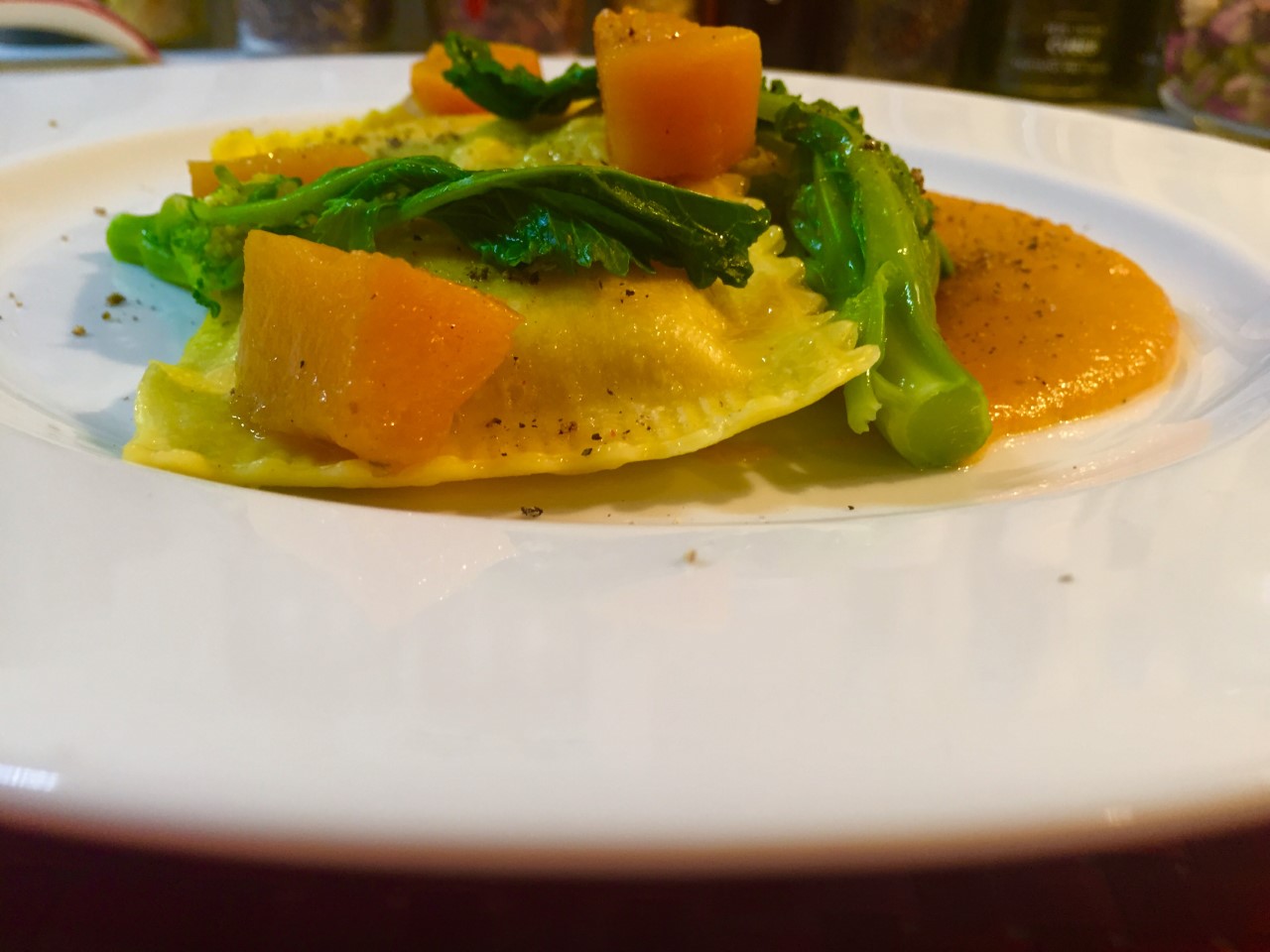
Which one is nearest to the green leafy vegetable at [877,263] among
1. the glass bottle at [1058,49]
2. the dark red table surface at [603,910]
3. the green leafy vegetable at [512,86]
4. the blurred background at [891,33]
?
the green leafy vegetable at [512,86]

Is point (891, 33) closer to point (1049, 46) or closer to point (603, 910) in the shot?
point (1049, 46)

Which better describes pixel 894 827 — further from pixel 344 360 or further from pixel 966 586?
pixel 344 360

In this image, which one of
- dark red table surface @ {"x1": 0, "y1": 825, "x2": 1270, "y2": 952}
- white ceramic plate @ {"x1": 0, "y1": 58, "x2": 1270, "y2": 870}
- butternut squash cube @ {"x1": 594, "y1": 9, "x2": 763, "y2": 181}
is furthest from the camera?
butternut squash cube @ {"x1": 594, "y1": 9, "x2": 763, "y2": 181}

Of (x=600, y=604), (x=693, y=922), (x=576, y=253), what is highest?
(x=576, y=253)

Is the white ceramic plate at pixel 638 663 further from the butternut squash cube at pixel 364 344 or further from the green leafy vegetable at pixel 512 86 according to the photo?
the green leafy vegetable at pixel 512 86

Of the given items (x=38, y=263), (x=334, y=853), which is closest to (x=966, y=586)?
(x=334, y=853)

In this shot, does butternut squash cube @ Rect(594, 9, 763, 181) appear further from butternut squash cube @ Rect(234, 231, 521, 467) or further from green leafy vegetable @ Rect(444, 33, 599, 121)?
butternut squash cube @ Rect(234, 231, 521, 467)

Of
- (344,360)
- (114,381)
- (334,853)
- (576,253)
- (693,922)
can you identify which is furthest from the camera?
(114,381)

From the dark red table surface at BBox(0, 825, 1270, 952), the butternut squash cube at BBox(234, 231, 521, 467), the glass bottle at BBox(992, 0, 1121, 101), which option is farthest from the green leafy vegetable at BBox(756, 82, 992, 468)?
the glass bottle at BBox(992, 0, 1121, 101)
